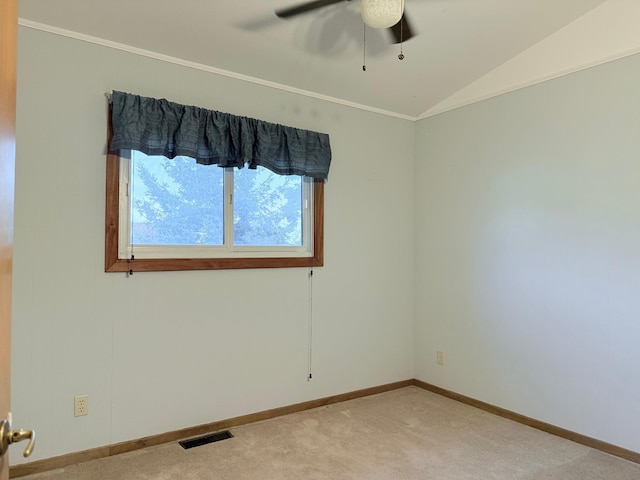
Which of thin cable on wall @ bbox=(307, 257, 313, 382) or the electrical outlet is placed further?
thin cable on wall @ bbox=(307, 257, 313, 382)

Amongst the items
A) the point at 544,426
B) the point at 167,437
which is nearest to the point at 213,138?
the point at 167,437

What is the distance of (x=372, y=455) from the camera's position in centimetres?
255

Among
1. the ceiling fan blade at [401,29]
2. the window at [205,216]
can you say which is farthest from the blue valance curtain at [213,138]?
the ceiling fan blade at [401,29]

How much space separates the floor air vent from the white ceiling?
2459 mm

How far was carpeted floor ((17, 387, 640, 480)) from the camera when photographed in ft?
7.61

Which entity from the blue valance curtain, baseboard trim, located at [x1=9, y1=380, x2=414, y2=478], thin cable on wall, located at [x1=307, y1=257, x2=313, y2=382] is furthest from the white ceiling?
baseboard trim, located at [x1=9, y1=380, x2=414, y2=478]

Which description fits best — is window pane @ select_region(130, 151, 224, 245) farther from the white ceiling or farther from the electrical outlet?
the electrical outlet

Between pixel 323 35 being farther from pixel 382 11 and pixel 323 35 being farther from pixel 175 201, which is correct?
pixel 175 201

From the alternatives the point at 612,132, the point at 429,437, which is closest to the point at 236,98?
the point at 612,132

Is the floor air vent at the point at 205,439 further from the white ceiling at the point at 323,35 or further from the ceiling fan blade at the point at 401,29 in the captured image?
the ceiling fan blade at the point at 401,29

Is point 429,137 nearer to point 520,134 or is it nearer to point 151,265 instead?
point 520,134

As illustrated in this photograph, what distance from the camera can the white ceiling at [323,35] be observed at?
7.66ft

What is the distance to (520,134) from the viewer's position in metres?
3.13

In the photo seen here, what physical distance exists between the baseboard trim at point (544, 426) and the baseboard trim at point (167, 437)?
596 mm
